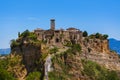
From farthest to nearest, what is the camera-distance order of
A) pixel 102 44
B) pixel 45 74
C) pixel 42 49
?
pixel 102 44, pixel 42 49, pixel 45 74

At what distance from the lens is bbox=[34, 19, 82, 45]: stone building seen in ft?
331

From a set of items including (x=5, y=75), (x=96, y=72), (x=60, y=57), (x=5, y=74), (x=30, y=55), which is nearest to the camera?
(x=60, y=57)

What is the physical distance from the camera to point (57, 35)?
10175 centimetres

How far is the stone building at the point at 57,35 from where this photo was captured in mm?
101025

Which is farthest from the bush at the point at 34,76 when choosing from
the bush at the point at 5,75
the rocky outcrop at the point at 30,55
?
the bush at the point at 5,75

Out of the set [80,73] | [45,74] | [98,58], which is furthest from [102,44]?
[45,74]

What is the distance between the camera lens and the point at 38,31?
342 feet

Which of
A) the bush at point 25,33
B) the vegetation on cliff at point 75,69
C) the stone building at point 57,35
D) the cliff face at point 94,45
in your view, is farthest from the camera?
the cliff face at point 94,45

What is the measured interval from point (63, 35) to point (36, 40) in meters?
5.38

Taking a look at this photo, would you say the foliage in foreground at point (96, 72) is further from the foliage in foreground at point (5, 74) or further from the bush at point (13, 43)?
the bush at point (13, 43)

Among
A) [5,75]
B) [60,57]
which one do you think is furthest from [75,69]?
[5,75]

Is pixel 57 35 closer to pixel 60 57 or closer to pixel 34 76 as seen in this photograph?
pixel 60 57

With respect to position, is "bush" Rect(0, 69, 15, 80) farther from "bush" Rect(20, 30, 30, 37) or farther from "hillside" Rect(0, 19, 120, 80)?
"bush" Rect(20, 30, 30, 37)

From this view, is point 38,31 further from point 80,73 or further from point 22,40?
point 80,73
